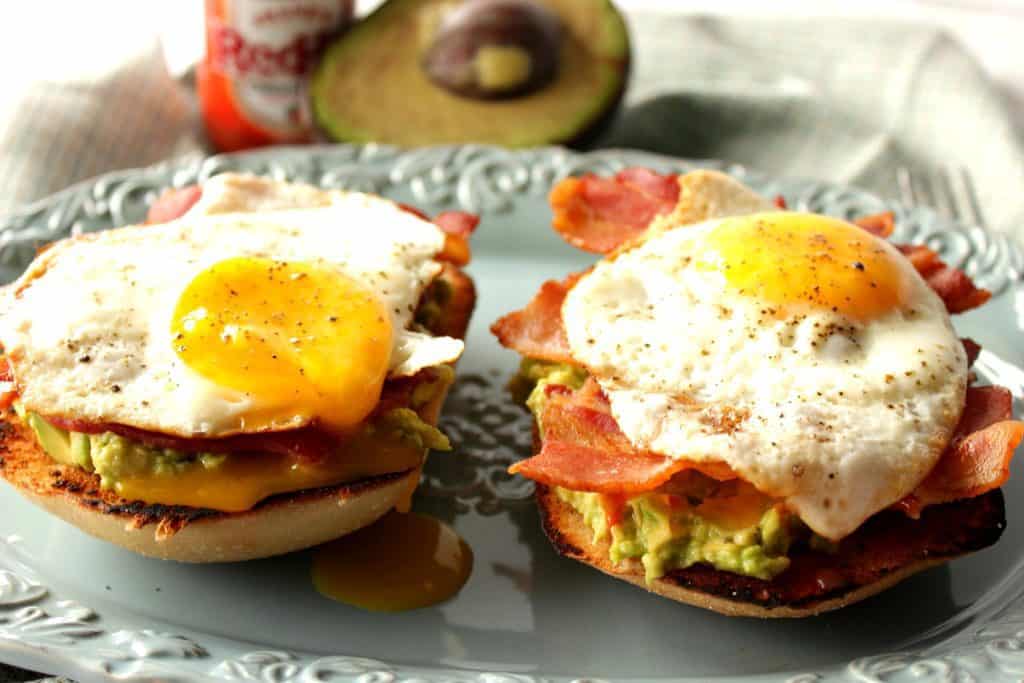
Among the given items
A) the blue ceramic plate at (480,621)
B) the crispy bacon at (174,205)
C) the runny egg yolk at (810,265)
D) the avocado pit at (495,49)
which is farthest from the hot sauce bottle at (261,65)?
the runny egg yolk at (810,265)

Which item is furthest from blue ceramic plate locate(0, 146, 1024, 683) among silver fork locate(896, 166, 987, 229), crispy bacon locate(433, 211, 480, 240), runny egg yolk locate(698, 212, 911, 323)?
silver fork locate(896, 166, 987, 229)

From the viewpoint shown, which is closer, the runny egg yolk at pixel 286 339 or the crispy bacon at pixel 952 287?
the runny egg yolk at pixel 286 339

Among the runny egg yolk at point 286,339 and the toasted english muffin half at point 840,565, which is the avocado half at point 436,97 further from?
the toasted english muffin half at point 840,565

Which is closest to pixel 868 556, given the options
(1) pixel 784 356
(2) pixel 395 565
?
(1) pixel 784 356

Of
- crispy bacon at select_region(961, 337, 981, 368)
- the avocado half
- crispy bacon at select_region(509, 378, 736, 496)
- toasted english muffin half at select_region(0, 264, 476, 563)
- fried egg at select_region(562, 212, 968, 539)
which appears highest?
fried egg at select_region(562, 212, 968, 539)

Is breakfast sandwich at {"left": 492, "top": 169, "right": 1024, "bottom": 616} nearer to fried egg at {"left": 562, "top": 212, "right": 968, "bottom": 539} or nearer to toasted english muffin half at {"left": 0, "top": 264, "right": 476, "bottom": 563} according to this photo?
fried egg at {"left": 562, "top": 212, "right": 968, "bottom": 539}

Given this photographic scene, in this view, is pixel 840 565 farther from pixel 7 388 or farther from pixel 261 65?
pixel 261 65

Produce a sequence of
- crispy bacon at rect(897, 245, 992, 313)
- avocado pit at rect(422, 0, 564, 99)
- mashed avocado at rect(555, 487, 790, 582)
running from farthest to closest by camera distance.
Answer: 1. avocado pit at rect(422, 0, 564, 99)
2. crispy bacon at rect(897, 245, 992, 313)
3. mashed avocado at rect(555, 487, 790, 582)
